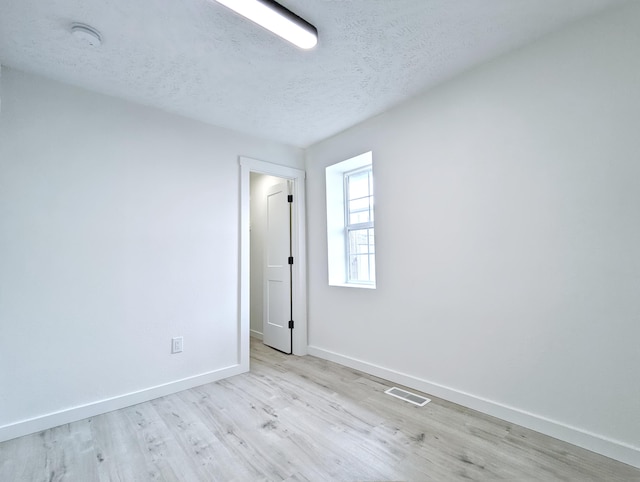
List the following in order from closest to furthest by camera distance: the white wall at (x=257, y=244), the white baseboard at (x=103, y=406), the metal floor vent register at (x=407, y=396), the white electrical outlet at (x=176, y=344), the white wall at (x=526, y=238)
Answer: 1. the white wall at (x=526, y=238)
2. the white baseboard at (x=103, y=406)
3. the metal floor vent register at (x=407, y=396)
4. the white electrical outlet at (x=176, y=344)
5. the white wall at (x=257, y=244)

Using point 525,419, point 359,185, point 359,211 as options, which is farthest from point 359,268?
point 525,419

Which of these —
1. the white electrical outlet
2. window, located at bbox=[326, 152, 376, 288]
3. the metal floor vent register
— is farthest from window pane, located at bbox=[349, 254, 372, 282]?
the white electrical outlet

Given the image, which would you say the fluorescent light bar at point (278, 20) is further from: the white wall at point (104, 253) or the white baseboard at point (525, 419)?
the white baseboard at point (525, 419)

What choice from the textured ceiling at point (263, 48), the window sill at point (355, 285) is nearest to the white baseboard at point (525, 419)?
the window sill at point (355, 285)

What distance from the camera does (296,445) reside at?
186 centimetres

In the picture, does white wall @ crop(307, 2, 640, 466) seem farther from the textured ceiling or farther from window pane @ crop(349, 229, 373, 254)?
window pane @ crop(349, 229, 373, 254)

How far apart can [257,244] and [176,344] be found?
2111mm

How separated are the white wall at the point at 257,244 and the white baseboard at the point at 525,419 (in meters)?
2.14

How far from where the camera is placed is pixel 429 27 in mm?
1873

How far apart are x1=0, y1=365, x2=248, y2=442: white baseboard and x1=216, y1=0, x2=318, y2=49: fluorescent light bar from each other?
9.16ft

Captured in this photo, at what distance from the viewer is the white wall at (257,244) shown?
174 inches

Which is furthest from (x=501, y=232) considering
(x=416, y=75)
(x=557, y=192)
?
(x=416, y=75)

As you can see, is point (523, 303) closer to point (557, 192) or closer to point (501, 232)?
point (501, 232)

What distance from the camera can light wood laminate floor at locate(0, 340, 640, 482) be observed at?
162cm
